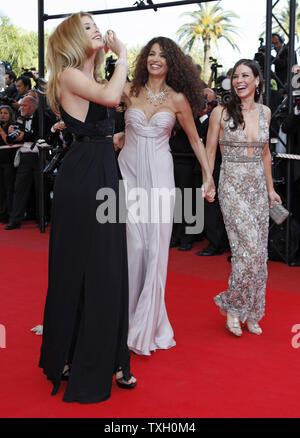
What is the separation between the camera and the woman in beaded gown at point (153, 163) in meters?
3.95

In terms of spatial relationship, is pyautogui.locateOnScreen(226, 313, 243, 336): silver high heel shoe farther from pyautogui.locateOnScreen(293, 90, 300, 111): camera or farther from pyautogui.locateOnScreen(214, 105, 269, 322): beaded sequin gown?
pyautogui.locateOnScreen(293, 90, 300, 111): camera

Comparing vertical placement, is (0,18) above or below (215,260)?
above

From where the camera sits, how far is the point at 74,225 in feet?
10.2

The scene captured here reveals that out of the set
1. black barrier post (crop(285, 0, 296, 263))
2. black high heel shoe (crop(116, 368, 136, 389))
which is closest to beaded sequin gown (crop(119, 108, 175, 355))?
black high heel shoe (crop(116, 368, 136, 389))

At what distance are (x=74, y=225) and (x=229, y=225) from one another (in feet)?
5.20

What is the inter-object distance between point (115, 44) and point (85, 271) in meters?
1.22

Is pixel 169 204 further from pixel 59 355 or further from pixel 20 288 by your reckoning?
pixel 20 288

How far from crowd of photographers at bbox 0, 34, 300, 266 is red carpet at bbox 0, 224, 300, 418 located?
1733 mm

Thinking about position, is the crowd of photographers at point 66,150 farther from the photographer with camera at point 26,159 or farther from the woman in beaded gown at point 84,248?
the woman in beaded gown at point 84,248

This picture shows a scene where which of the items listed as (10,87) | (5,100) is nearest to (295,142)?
(5,100)

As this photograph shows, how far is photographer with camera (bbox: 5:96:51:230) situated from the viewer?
927cm

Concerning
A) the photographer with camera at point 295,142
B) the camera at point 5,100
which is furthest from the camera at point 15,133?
the photographer with camera at point 295,142

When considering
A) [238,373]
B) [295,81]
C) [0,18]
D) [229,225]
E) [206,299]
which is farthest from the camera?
[0,18]

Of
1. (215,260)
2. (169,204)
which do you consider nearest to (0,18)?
(215,260)
